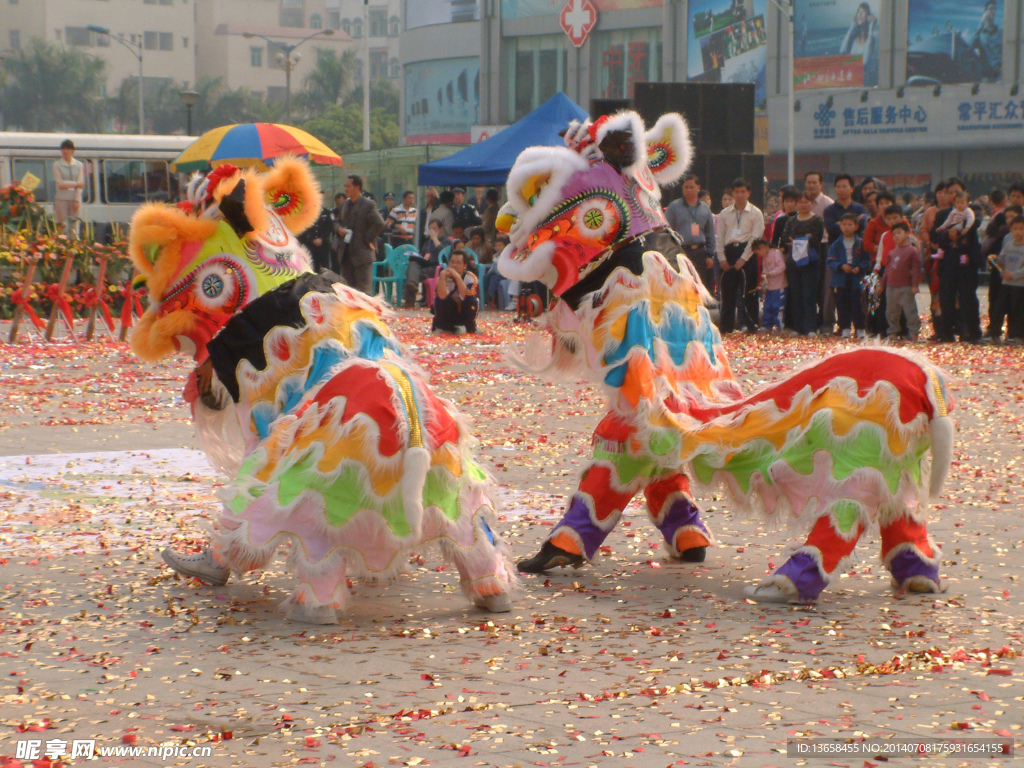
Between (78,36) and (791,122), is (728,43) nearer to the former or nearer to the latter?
Result: (791,122)

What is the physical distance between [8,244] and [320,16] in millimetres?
111616

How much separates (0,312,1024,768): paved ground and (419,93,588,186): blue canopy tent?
12667 mm

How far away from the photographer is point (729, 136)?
56.0 feet

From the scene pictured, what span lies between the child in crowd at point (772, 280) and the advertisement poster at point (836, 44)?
28933 millimetres

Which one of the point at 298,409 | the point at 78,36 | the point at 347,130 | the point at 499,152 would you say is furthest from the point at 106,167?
the point at 78,36

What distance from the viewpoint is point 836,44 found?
140 ft

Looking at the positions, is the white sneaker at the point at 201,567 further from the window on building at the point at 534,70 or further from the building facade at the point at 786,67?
the window on building at the point at 534,70

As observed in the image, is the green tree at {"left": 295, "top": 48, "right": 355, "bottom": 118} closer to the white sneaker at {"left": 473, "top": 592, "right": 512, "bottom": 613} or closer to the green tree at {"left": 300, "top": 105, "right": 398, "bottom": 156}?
the green tree at {"left": 300, "top": 105, "right": 398, "bottom": 156}

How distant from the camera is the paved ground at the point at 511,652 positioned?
3256 mm

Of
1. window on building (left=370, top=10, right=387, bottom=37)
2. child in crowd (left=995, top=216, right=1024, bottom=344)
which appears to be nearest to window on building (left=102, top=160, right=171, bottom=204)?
child in crowd (left=995, top=216, right=1024, bottom=344)

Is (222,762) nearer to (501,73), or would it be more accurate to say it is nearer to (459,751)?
(459,751)

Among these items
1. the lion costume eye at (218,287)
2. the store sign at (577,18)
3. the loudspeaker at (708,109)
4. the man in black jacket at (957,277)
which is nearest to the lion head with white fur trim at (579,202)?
the lion costume eye at (218,287)

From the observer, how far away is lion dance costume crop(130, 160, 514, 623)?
4.21 meters

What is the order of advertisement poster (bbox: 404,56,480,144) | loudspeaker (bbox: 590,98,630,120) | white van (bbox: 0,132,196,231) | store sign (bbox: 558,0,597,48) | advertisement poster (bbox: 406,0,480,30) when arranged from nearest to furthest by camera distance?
loudspeaker (bbox: 590,98,630,120) < white van (bbox: 0,132,196,231) < store sign (bbox: 558,0,597,48) < advertisement poster (bbox: 404,56,480,144) < advertisement poster (bbox: 406,0,480,30)
